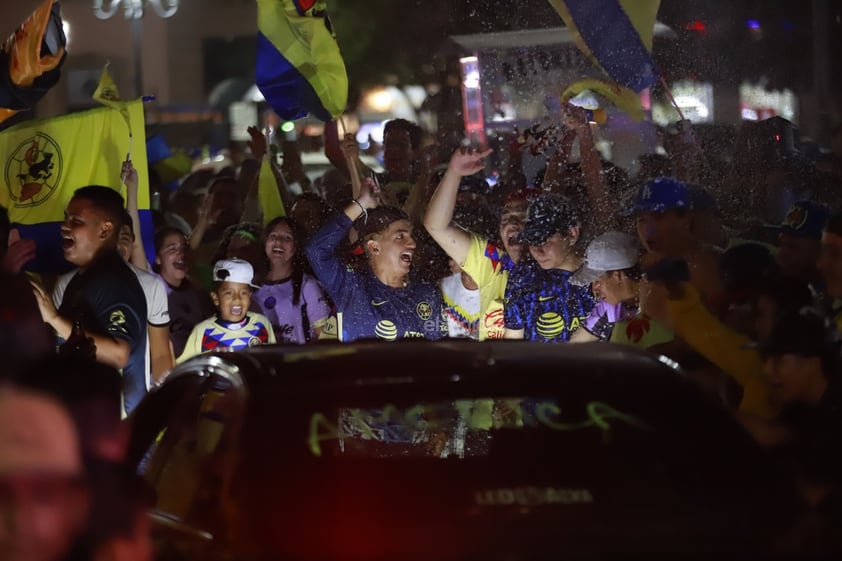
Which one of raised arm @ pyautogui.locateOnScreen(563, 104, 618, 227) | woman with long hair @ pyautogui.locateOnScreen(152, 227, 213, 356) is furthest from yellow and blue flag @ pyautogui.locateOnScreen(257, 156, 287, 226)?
raised arm @ pyautogui.locateOnScreen(563, 104, 618, 227)

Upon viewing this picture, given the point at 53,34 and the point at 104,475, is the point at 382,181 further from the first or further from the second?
the point at 104,475

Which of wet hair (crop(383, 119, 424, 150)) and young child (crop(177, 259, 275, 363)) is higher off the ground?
wet hair (crop(383, 119, 424, 150))

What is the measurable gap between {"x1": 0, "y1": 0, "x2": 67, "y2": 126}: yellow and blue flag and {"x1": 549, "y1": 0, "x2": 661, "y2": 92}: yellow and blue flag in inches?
134

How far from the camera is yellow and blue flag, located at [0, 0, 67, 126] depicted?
10.5 metres

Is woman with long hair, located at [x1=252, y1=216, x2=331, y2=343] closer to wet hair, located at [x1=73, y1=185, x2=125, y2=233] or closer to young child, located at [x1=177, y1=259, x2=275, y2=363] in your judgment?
young child, located at [x1=177, y1=259, x2=275, y2=363]

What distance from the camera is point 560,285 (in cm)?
803

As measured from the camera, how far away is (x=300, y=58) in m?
10.9

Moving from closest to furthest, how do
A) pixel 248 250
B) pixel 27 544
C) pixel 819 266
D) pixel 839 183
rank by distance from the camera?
A: 1. pixel 27 544
2. pixel 819 266
3. pixel 248 250
4. pixel 839 183

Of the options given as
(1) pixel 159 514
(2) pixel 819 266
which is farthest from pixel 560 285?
(1) pixel 159 514

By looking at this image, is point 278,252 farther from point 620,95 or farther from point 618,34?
point 618,34

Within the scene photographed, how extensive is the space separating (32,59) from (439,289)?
3.62 meters

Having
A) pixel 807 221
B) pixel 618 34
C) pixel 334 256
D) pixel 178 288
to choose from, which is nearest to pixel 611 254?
pixel 807 221

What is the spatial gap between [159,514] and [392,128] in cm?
700

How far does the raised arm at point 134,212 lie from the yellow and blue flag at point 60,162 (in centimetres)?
8
